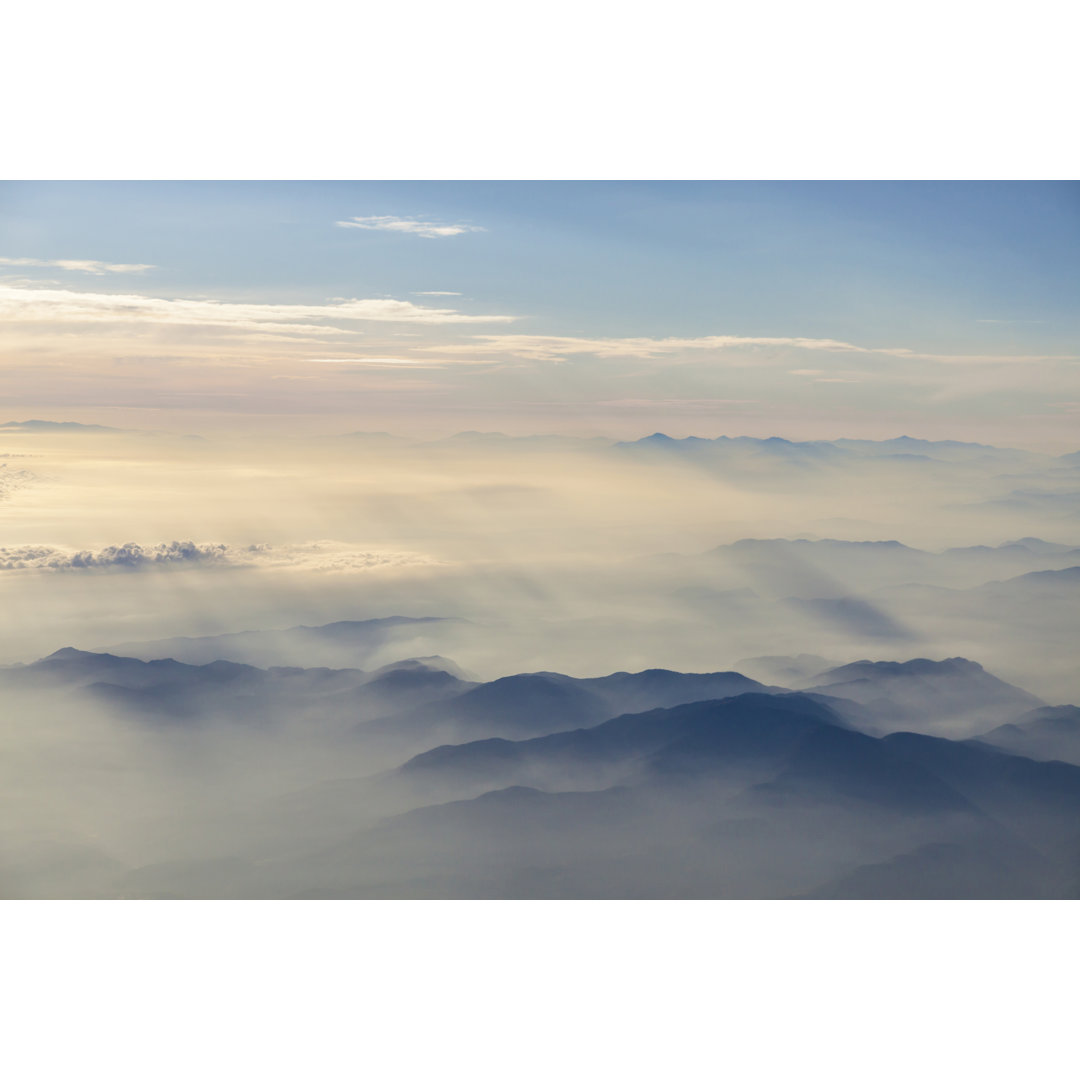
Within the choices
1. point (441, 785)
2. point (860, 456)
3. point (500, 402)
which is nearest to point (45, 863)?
point (441, 785)

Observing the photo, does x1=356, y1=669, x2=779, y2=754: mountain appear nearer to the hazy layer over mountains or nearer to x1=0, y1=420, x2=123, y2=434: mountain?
the hazy layer over mountains

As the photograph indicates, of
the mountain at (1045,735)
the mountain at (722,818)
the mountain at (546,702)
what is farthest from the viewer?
the mountain at (546,702)

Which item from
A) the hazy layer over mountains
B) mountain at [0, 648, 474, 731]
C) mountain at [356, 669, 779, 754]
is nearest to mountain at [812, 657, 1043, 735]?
the hazy layer over mountains

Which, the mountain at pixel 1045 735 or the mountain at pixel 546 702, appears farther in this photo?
the mountain at pixel 546 702

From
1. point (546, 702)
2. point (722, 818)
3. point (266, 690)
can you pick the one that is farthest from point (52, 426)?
point (722, 818)

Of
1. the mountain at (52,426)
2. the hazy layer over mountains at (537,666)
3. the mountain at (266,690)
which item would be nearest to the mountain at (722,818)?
the hazy layer over mountains at (537,666)

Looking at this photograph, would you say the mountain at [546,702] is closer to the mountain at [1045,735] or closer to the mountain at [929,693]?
the mountain at [929,693]
